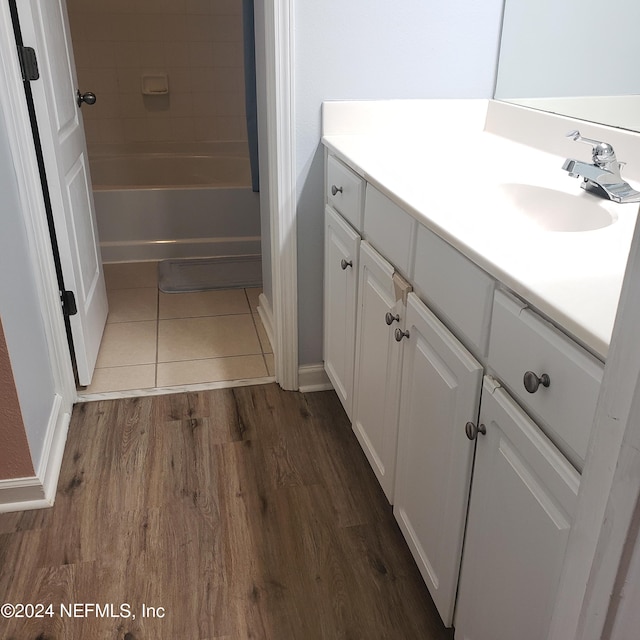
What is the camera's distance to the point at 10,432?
1.61 m

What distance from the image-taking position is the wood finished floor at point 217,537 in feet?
4.55

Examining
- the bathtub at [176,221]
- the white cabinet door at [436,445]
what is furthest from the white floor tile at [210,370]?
the bathtub at [176,221]

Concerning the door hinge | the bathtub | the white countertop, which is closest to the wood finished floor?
the white countertop

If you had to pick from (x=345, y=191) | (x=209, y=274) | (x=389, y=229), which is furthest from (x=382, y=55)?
(x=209, y=274)

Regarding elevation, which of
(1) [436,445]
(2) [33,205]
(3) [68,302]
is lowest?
(3) [68,302]

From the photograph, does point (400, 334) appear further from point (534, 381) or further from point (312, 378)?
point (312, 378)

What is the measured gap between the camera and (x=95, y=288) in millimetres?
2535

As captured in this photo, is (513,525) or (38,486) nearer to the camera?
(513,525)

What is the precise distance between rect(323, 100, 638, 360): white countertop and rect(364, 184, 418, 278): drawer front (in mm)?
34

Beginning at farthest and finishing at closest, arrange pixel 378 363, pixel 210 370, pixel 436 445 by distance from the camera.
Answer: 1. pixel 210 370
2. pixel 378 363
3. pixel 436 445

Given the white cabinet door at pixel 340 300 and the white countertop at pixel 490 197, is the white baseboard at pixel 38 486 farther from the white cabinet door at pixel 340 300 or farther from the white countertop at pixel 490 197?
the white countertop at pixel 490 197

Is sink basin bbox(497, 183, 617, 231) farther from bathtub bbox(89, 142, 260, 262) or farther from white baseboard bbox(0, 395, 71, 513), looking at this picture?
bathtub bbox(89, 142, 260, 262)

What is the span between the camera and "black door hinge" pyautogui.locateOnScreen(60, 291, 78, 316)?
6.98 feet

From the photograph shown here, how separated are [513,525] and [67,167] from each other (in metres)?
1.88
